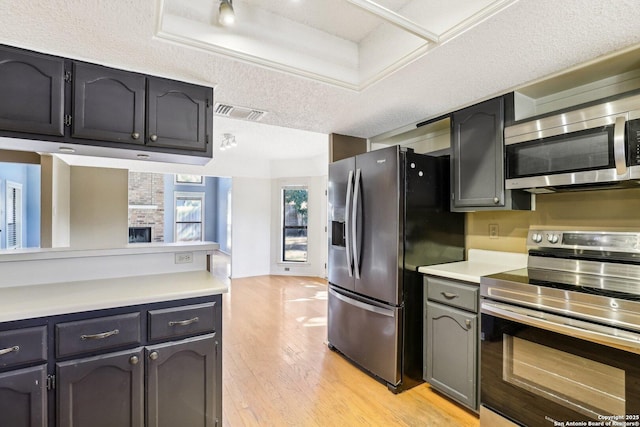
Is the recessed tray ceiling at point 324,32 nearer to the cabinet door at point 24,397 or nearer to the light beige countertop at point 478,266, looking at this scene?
the light beige countertop at point 478,266

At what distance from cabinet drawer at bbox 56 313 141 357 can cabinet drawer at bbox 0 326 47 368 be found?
6 cm

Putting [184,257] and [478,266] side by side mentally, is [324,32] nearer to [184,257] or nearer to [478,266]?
[184,257]

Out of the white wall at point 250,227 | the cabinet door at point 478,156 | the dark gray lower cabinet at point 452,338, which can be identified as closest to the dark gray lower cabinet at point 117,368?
the dark gray lower cabinet at point 452,338

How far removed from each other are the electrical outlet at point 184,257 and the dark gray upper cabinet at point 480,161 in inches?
82.0

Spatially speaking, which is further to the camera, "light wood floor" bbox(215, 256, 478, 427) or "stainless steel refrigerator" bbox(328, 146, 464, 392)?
"stainless steel refrigerator" bbox(328, 146, 464, 392)

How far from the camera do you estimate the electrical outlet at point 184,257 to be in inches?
86.0

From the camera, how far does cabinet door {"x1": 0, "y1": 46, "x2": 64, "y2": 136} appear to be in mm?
1590

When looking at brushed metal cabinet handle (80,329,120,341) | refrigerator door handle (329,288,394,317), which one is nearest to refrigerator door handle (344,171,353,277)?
refrigerator door handle (329,288,394,317)

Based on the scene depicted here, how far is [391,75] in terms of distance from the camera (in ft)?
6.38

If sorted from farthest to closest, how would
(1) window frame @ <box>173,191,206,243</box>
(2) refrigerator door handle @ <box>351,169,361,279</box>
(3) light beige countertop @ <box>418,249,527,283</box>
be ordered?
(1) window frame @ <box>173,191,206,243</box> < (2) refrigerator door handle @ <box>351,169,361,279</box> < (3) light beige countertop @ <box>418,249,527,283</box>

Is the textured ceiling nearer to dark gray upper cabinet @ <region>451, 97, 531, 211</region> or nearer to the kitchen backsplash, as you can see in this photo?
dark gray upper cabinet @ <region>451, 97, 531, 211</region>

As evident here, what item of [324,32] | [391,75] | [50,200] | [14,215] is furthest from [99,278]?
[14,215]

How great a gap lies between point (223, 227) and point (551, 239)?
9.35 m

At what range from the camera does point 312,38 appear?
1948 mm
